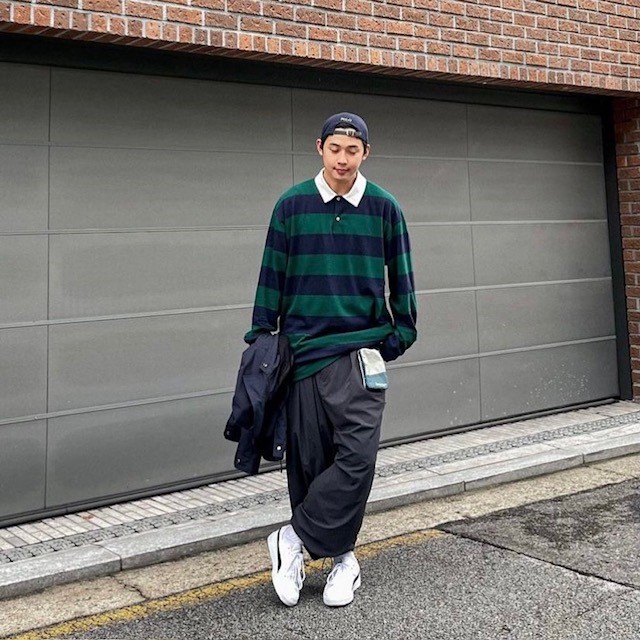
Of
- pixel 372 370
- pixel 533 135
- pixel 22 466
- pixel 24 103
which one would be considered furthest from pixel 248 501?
pixel 533 135

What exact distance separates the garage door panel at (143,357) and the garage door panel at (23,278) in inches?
7.5

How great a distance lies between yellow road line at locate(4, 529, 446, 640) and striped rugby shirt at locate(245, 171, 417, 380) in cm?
111

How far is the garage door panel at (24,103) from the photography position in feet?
16.7

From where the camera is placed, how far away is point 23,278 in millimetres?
5168

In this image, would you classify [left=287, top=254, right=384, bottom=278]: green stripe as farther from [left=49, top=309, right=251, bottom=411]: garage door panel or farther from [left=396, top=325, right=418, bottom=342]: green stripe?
[left=49, top=309, right=251, bottom=411]: garage door panel

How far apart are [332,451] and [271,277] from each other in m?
0.83

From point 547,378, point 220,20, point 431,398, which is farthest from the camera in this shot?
point 547,378

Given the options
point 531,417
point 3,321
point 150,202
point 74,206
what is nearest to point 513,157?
point 531,417

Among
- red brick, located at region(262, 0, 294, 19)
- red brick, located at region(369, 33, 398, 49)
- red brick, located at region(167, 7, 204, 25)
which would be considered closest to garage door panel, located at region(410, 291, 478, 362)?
red brick, located at region(369, 33, 398, 49)

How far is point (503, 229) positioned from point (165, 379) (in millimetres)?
3445

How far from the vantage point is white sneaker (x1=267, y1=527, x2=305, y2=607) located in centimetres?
376

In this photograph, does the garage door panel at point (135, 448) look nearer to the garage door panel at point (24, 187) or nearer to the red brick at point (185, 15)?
the garage door panel at point (24, 187)

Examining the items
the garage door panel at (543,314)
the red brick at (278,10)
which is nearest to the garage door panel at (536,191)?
the garage door panel at (543,314)

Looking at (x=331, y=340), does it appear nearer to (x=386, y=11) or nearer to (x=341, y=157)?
(x=341, y=157)
